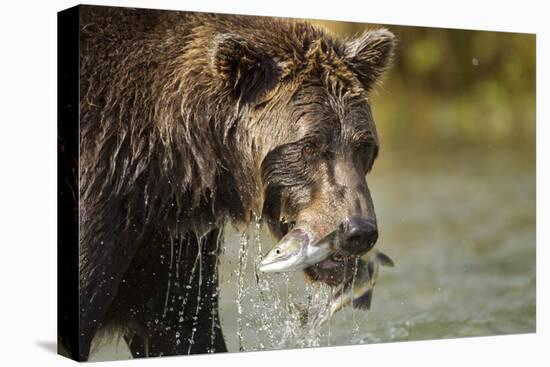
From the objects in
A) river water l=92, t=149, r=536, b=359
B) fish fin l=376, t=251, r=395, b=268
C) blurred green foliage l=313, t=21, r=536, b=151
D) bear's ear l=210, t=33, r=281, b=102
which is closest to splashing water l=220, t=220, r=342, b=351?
river water l=92, t=149, r=536, b=359

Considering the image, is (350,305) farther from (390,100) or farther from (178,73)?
(178,73)

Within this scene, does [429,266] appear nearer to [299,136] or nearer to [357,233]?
[357,233]

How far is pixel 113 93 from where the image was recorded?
289 inches

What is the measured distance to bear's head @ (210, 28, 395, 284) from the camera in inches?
298

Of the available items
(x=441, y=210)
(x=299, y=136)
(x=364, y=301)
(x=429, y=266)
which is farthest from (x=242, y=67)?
(x=429, y=266)

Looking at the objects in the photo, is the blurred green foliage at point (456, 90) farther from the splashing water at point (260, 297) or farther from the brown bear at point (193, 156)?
the splashing water at point (260, 297)

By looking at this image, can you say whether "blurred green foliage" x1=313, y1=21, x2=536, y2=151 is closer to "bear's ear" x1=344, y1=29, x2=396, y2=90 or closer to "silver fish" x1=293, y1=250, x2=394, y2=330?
"bear's ear" x1=344, y1=29, x2=396, y2=90

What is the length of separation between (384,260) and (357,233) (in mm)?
823

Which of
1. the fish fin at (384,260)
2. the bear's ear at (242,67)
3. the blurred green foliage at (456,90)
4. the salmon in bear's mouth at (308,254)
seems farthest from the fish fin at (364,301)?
the bear's ear at (242,67)

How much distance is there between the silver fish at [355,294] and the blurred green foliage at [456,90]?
0.87 metres

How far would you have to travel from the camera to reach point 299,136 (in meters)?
7.62

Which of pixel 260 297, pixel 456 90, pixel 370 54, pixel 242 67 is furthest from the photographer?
pixel 456 90

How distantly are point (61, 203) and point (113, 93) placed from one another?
834 millimetres

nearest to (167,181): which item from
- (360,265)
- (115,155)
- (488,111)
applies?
(115,155)
